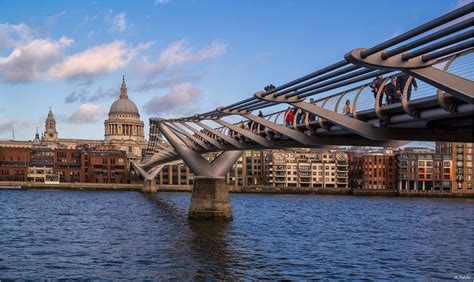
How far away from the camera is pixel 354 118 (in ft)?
77.7

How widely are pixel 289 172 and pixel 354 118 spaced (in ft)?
465

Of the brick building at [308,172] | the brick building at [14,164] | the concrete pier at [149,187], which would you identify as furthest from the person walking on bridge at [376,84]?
the brick building at [14,164]

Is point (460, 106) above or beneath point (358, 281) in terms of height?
above

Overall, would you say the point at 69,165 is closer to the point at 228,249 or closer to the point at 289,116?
the point at 228,249

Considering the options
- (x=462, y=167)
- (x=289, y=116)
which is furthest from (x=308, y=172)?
(x=289, y=116)

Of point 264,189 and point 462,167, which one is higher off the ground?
point 462,167

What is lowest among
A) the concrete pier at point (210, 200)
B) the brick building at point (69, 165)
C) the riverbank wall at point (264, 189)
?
the riverbank wall at point (264, 189)

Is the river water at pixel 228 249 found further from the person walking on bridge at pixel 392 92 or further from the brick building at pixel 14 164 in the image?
the brick building at pixel 14 164

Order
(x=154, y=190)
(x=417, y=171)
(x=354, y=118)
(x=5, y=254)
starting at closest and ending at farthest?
(x=354, y=118) < (x=5, y=254) < (x=154, y=190) < (x=417, y=171)

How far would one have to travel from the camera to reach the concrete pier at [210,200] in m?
50.2

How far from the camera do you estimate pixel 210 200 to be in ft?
166

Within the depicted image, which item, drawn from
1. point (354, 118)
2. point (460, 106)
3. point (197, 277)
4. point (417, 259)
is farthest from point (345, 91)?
point (417, 259)

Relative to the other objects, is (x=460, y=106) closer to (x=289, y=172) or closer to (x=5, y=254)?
(x=5, y=254)

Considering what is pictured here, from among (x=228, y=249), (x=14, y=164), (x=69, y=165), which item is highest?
(x=14, y=164)
